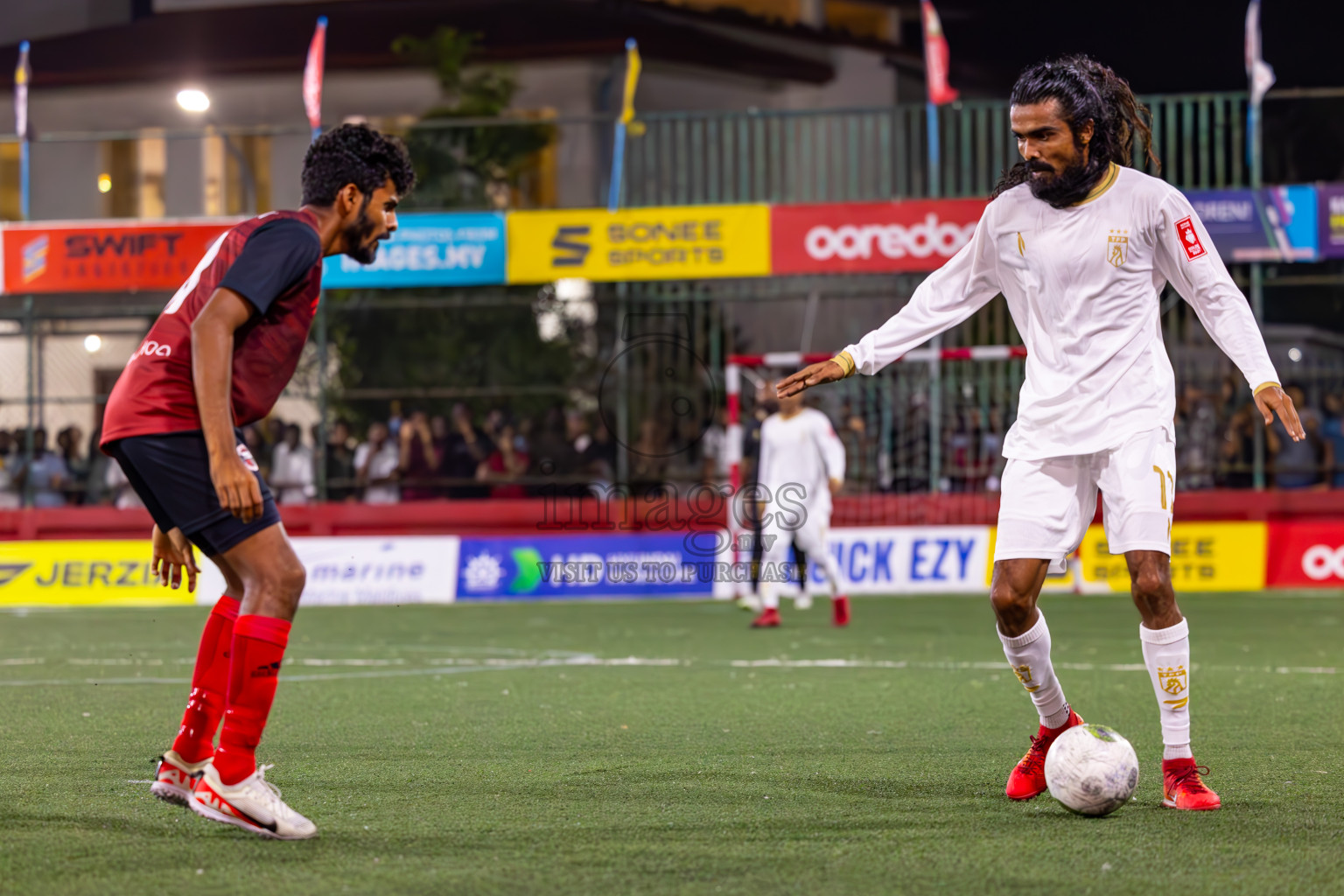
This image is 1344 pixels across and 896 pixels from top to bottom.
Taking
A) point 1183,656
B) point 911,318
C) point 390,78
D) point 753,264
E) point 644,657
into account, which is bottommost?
point 644,657

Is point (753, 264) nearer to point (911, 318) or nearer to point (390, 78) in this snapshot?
point (911, 318)

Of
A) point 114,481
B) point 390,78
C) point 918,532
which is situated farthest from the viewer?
point 390,78

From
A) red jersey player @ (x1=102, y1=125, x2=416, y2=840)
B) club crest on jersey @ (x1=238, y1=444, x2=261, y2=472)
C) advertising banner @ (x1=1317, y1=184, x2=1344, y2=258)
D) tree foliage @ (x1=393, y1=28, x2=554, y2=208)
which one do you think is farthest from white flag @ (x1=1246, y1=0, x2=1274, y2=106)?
club crest on jersey @ (x1=238, y1=444, x2=261, y2=472)

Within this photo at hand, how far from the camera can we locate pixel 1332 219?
59.8 feet

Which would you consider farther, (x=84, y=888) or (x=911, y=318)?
(x=911, y=318)

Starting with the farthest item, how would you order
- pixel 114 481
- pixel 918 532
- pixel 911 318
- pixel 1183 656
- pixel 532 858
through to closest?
pixel 114 481, pixel 918 532, pixel 911 318, pixel 1183 656, pixel 532 858

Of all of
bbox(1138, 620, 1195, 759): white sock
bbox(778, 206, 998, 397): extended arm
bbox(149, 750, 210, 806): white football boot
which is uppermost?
bbox(778, 206, 998, 397): extended arm

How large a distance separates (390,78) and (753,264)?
16.8 meters

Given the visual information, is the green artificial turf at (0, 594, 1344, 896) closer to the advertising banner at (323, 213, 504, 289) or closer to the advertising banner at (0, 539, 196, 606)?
the advertising banner at (0, 539, 196, 606)

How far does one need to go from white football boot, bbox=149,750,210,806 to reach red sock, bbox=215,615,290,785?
452 mm

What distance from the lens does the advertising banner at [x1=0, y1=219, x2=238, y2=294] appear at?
1995cm

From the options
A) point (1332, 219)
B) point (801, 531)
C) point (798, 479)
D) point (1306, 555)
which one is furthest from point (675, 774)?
point (1332, 219)

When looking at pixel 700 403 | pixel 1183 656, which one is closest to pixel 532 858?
pixel 1183 656

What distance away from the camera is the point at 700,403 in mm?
19734
